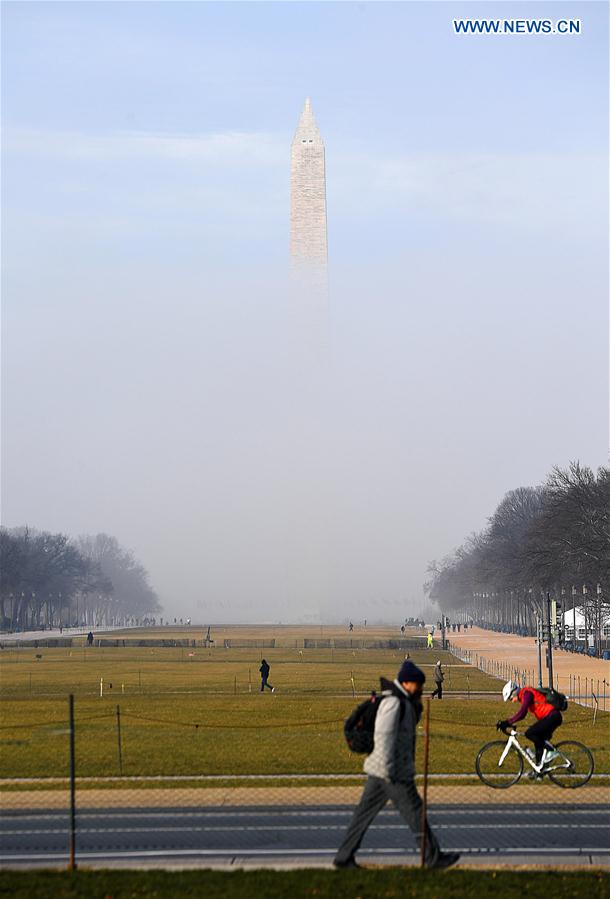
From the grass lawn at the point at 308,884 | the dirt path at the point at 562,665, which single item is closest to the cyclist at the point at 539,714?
the grass lawn at the point at 308,884

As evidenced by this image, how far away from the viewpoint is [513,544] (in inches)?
6742

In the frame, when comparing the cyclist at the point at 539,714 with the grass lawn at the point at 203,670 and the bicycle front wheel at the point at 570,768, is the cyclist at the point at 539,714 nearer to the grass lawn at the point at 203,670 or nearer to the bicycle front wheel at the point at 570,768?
the bicycle front wheel at the point at 570,768

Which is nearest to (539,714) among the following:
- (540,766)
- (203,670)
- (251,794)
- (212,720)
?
(540,766)

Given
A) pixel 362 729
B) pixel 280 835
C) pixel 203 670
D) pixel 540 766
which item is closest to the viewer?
pixel 362 729

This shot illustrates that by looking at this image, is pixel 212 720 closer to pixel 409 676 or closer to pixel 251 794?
pixel 251 794

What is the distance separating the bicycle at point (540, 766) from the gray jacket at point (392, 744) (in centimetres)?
882

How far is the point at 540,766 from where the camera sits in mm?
25156

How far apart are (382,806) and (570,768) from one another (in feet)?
34.3

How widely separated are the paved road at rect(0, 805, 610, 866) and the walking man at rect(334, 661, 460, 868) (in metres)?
1.17

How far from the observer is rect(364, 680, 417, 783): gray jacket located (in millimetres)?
16203

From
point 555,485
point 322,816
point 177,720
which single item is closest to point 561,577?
point 555,485

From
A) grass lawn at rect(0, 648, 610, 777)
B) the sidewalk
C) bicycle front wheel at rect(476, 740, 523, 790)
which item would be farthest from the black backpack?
the sidewalk

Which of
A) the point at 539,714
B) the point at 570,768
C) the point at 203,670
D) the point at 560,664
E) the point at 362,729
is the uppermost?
the point at 362,729

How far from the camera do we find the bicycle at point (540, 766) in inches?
992
